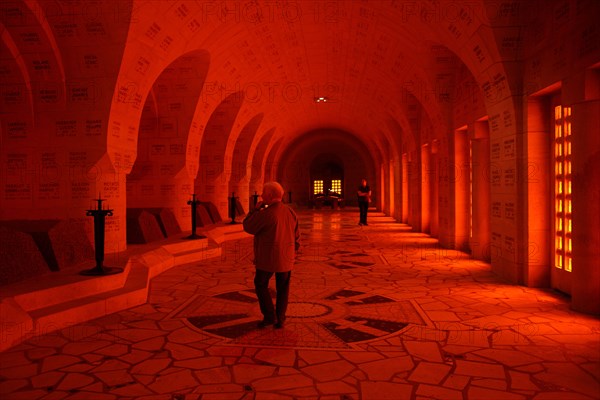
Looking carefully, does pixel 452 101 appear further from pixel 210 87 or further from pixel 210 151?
pixel 210 151

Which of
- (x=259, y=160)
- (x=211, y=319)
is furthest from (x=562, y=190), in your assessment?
(x=259, y=160)

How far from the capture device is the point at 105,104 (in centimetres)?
856

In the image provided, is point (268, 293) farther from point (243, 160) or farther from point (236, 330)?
point (243, 160)

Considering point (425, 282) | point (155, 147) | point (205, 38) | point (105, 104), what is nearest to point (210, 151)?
point (155, 147)

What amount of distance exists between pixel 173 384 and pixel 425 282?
488 centimetres

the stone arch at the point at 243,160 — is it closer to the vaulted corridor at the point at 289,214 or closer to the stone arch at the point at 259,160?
the stone arch at the point at 259,160

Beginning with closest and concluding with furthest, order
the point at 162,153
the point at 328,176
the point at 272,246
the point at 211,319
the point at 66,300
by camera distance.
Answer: the point at 272,246, the point at 211,319, the point at 66,300, the point at 162,153, the point at 328,176

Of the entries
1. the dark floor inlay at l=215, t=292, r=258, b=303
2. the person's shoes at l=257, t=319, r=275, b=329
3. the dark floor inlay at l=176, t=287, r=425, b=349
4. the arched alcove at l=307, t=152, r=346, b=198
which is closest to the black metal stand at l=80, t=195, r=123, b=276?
the dark floor inlay at l=176, t=287, r=425, b=349

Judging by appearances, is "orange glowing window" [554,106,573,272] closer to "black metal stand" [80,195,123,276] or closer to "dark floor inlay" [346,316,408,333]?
"dark floor inlay" [346,316,408,333]

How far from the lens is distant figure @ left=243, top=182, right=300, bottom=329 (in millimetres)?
5090

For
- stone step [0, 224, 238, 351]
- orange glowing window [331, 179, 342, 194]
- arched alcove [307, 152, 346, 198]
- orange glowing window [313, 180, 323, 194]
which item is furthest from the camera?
orange glowing window [331, 179, 342, 194]

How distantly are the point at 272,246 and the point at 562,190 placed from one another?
4398 mm

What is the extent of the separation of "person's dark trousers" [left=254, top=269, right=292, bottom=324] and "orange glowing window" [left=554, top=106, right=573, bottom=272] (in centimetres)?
408

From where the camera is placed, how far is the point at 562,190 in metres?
6.73
